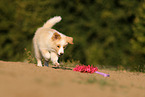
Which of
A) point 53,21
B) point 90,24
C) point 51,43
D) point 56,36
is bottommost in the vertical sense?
point 51,43

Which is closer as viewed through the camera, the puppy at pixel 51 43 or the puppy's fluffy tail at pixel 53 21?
the puppy at pixel 51 43

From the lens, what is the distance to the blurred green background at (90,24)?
30062 mm

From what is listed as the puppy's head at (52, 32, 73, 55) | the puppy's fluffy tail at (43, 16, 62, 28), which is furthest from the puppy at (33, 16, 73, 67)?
the puppy's fluffy tail at (43, 16, 62, 28)

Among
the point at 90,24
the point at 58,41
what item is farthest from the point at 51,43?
the point at 90,24

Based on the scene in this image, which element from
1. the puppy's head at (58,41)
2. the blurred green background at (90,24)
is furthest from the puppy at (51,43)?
the blurred green background at (90,24)

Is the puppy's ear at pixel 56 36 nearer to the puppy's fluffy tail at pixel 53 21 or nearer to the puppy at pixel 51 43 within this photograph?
the puppy at pixel 51 43

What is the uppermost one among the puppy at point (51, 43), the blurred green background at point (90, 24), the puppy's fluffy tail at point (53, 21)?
the blurred green background at point (90, 24)

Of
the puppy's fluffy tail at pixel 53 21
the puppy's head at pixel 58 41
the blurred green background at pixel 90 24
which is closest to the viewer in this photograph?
the puppy's head at pixel 58 41

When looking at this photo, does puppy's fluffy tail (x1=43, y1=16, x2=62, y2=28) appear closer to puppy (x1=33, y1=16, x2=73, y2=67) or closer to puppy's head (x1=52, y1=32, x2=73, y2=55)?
puppy (x1=33, y1=16, x2=73, y2=67)

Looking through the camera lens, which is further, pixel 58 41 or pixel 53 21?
pixel 53 21

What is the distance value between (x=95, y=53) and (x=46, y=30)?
22.1 meters

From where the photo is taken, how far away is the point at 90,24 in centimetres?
4428

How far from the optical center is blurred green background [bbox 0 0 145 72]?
30.1m

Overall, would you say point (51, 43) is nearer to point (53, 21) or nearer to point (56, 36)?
point (56, 36)
